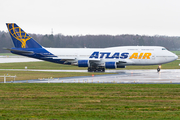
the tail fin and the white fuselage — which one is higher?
the tail fin

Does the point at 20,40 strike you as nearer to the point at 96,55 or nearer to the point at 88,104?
the point at 96,55

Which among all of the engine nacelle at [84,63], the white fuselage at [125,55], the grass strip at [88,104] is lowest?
the grass strip at [88,104]

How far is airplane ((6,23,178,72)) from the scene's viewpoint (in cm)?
4672

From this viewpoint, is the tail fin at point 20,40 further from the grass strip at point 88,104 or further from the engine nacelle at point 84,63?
the grass strip at point 88,104

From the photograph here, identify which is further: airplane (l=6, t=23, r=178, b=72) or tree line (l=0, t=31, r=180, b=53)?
tree line (l=0, t=31, r=180, b=53)

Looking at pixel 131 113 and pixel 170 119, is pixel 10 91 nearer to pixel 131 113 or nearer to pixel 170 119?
pixel 131 113

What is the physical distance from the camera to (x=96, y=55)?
47656 mm

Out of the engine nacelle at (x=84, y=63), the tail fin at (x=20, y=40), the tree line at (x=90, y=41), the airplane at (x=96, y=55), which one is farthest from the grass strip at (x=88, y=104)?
the tree line at (x=90, y=41)

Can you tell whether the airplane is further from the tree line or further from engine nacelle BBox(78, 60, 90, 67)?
the tree line

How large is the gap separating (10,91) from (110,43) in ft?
470

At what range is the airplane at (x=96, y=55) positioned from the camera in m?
46.7

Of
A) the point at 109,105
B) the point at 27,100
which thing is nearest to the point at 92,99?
the point at 109,105

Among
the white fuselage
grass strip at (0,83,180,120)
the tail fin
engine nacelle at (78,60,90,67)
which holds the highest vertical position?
the tail fin

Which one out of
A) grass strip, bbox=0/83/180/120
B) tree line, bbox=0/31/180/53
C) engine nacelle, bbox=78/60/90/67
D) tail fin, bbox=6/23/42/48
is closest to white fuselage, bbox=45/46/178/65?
engine nacelle, bbox=78/60/90/67
